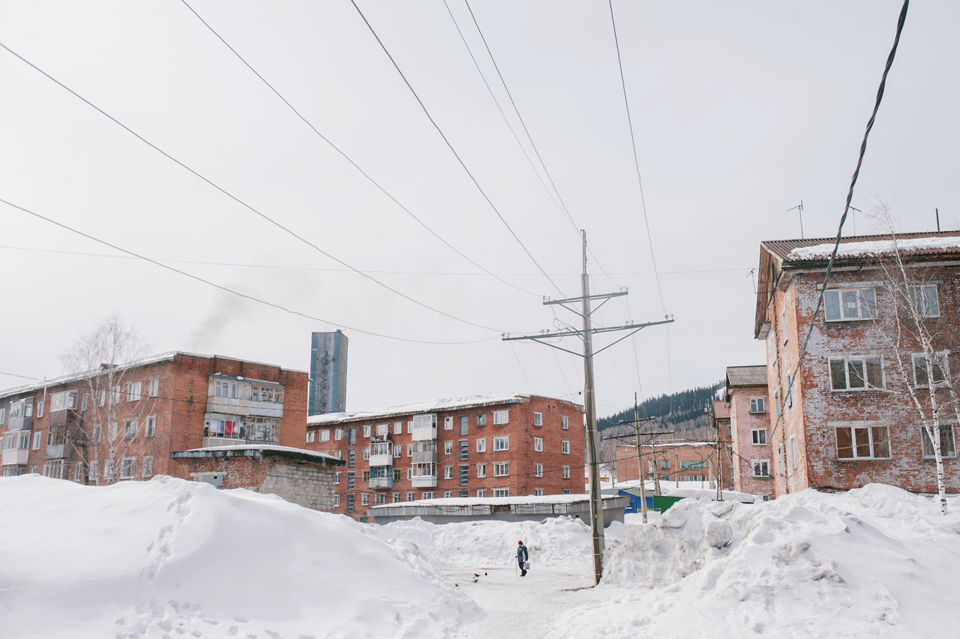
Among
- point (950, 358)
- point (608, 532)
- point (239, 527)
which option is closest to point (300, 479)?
point (608, 532)

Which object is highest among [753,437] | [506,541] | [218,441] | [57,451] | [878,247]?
[878,247]

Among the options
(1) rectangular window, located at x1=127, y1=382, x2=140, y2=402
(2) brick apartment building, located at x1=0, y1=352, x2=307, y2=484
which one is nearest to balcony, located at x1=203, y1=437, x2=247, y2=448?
(2) brick apartment building, located at x1=0, y1=352, x2=307, y2=484

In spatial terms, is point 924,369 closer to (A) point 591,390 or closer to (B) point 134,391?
(A) point 591,390

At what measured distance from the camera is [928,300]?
82.8 ft

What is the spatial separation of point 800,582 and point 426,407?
52.9 meters

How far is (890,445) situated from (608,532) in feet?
47.4

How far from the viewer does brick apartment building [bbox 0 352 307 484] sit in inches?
1820

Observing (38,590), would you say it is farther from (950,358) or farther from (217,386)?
(217,386)

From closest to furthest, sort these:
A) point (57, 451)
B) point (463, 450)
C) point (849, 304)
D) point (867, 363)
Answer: point (867, 363), point (849, 304), point (57, 451), point (463, 450)

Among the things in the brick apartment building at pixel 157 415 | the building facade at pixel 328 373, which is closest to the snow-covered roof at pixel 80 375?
the brick apartment building at pixel 157 415

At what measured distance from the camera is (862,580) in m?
11.5

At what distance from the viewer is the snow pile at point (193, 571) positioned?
9633 mm

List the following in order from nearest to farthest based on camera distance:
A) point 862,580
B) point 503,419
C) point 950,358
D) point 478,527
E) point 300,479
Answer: point 862,580
point 950,358
point 478,527
point 300,479
point 503,419

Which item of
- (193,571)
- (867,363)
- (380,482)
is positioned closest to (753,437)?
(867,363)
